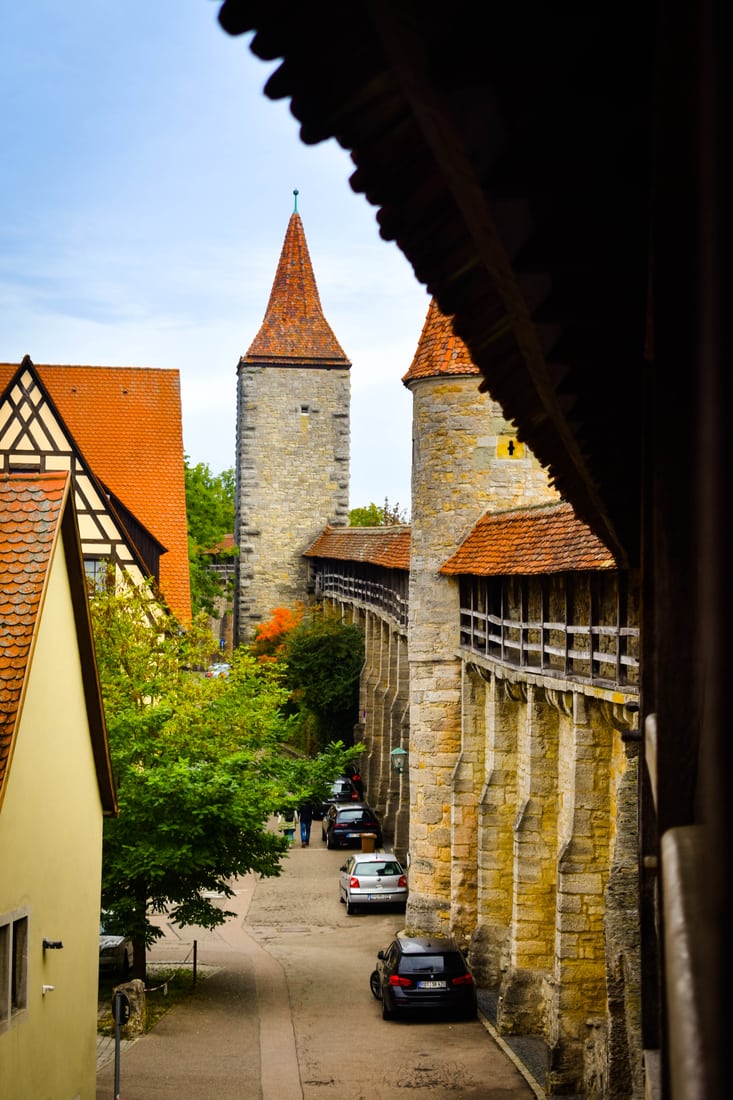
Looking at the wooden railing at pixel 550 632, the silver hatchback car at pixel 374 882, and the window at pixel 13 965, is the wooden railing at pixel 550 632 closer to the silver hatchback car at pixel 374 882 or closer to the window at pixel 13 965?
the silver hatchback car at pixel 374 882

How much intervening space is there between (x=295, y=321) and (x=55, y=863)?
44363 millimetres

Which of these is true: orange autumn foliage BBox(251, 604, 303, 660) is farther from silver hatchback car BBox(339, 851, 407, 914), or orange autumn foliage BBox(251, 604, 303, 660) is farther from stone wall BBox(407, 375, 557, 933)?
stone wall BBox(407, 375, 557, 933)

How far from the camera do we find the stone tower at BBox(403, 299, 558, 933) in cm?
2430

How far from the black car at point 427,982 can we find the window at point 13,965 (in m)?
9.14

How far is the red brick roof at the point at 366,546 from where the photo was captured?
32.8 m

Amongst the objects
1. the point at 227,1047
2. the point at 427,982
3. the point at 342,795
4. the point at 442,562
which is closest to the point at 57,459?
the point at 442,562

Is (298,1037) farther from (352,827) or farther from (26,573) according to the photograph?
(352,827)

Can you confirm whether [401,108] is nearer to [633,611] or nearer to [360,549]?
[633,611]

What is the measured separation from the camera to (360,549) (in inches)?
1614

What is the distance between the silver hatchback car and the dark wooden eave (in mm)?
24173

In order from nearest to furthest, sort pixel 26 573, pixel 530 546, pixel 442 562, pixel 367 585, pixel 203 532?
pixel 26 573 → pixel 530 546 → pixel 442 562 → pixel 367 585 → pixel 203 532

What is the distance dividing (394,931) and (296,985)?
4544mm

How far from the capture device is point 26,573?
10.8 meters

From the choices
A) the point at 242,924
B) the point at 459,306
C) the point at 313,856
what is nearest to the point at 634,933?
the point at 459,306
